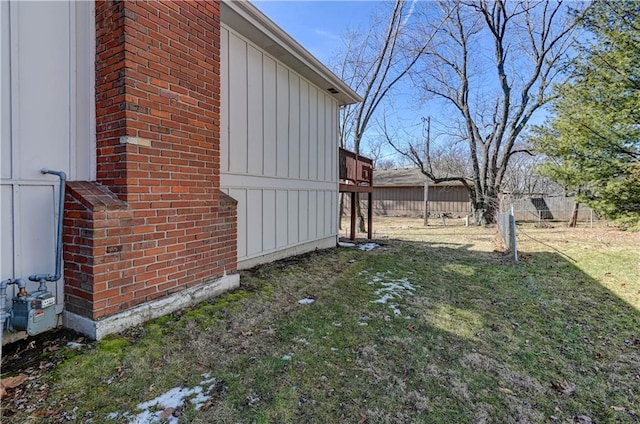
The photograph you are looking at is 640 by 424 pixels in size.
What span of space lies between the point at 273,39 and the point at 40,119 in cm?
362

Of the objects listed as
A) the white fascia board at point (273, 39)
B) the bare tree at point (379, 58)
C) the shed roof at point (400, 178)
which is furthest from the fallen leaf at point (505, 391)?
the shed roof at point (400, 178)

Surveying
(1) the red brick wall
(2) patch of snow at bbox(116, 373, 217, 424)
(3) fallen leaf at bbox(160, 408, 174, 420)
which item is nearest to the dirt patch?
(1) the red brick wall

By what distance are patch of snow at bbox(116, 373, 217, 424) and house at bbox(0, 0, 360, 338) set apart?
954mm

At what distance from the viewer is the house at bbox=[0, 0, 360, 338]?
2531 mm

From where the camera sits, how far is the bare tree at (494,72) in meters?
15.0

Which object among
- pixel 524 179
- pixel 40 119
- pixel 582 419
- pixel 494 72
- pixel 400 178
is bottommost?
pixel 582 419

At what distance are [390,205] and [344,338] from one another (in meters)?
22.4

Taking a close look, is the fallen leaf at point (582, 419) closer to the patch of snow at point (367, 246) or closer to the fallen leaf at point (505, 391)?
the fallen leaf at point (505, 391)

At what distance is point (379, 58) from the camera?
626 inches

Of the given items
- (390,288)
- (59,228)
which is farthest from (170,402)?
(390,288)

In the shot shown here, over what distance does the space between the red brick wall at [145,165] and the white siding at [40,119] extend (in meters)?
0.15

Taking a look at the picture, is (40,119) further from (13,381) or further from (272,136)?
(272,136)

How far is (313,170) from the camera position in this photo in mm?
7461

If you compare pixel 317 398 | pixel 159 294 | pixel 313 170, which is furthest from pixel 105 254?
pixel 313 170
